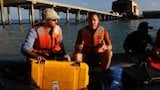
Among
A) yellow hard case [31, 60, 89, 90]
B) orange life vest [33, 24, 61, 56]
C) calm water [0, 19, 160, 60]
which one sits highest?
orange life vest [33, 24, 61, 56]

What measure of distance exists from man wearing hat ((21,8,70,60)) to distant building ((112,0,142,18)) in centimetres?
8582

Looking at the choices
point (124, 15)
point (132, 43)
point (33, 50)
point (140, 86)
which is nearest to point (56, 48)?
point (33, 50)

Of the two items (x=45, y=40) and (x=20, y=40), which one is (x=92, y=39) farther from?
(x=20, y=40)

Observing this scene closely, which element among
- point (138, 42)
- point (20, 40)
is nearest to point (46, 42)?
point (138, 42)

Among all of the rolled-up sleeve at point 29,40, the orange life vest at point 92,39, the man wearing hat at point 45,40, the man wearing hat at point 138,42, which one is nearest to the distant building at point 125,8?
the man wearing hat at point 138,42

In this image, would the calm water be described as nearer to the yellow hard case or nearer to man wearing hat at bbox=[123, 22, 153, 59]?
man wearing hat at bbox=[123, 22, 153, 59]

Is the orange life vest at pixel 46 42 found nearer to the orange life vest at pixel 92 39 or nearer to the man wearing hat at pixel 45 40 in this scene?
the man wearing hat at pixel 45 40

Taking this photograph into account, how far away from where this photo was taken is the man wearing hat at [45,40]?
767 cm

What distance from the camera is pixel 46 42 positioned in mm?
8055

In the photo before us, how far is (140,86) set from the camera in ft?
26.3

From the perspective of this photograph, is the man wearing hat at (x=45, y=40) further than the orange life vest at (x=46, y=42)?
No

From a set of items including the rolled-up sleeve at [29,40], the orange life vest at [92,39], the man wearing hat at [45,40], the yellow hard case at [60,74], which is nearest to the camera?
the yellow hard case at [60,74]

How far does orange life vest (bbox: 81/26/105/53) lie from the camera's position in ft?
27.5

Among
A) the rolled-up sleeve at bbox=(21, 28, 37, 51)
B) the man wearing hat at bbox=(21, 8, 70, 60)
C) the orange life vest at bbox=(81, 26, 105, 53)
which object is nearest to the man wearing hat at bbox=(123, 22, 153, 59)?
the orange life vest at bbox=(81, 26, 105, 53)
